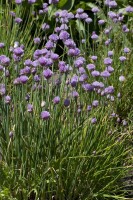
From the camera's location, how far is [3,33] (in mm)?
4660

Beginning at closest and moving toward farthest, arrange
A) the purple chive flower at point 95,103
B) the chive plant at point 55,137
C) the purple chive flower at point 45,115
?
the purple chive flower at point 45,115 < the chive plant at point 55,137 < the purple chive flower at point 95,103

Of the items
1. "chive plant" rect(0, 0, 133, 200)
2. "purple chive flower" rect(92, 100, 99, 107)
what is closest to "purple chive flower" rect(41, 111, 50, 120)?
"chive plant" rect(0, 0, 133, 200)

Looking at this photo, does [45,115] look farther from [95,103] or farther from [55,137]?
[95,103]

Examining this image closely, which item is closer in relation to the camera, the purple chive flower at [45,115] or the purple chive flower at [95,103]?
the purple chive flower at [45,115]

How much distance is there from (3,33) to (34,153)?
6.83ft

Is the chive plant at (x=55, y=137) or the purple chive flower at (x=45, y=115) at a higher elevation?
the purple chive flower at (x=45, y=115)

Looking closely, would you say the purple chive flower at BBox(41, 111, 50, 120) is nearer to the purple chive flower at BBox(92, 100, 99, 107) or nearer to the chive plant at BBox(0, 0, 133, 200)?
the chive plant at BBox(0, 0, 133, 200)

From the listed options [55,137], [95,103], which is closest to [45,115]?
[55,137]

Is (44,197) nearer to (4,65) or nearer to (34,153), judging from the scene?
(34,153)

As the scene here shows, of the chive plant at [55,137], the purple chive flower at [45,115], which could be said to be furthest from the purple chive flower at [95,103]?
the purple chive flower at [45,115]

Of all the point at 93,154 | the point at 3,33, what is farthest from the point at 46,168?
the point at 3,33

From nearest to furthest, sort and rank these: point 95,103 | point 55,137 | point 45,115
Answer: point 45,115 < point 55,137 < point 95,103

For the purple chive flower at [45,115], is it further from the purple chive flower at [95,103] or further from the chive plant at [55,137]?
the purple chive flower at [95,103]

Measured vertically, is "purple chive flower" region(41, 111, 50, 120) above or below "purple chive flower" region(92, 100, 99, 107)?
above
